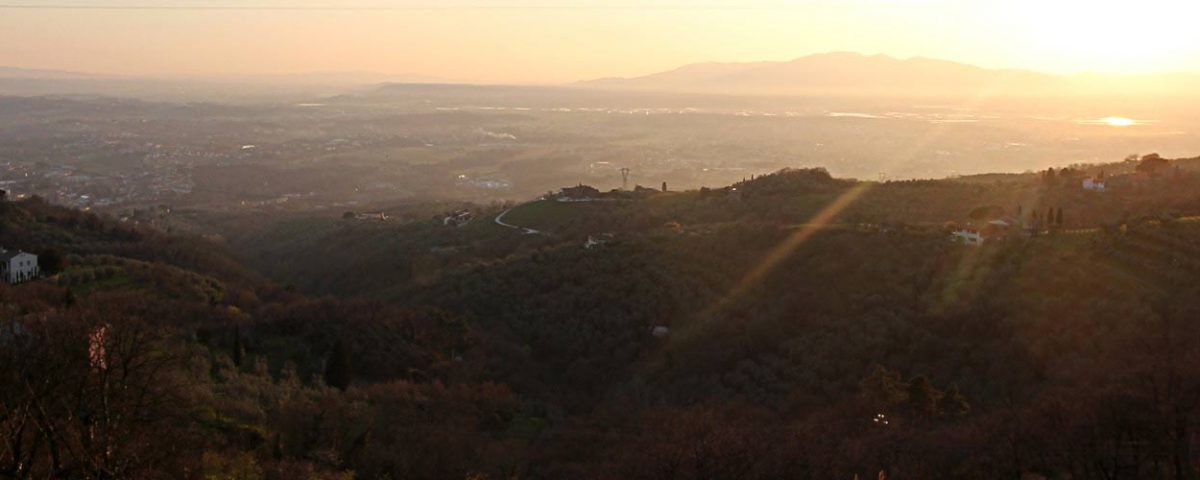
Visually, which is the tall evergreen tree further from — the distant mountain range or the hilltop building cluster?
the distant mountain range

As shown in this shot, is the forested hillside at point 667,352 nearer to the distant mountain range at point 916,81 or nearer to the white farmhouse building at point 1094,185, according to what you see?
the white farmhouse building at point 1094,185

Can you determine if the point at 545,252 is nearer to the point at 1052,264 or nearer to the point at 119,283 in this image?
the point at 119,283

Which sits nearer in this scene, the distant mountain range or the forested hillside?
the forested hillside

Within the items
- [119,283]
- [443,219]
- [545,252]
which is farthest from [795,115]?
[119,283]

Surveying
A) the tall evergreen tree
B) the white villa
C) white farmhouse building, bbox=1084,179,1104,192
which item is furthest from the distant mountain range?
the tall evergreen tree

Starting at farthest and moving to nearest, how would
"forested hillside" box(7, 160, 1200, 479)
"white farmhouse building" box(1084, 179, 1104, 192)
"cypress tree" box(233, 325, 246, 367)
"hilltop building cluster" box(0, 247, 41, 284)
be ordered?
"white farmhouse building" box(1084, 179, 1104, 192) → "hilltop building cluster" box(0, 247, 41, 284) → "cypress tree" box(233, 325, 246, 367) → "forested hillside" box(7, 160, 1200, 479)

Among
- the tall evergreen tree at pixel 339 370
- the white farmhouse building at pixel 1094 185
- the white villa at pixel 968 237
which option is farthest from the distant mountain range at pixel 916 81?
the tall evergreen tree at pixel 339 370

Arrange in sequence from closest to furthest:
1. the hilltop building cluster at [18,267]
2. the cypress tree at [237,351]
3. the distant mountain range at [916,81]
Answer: the cypress tree at [237,351]
the hilltop building cluster at [18,267]
the distant mountain range at [916,81]
